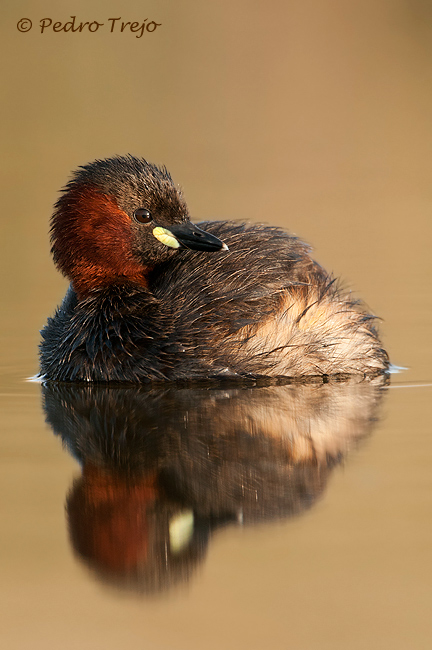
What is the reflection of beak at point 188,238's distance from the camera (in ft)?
22.6

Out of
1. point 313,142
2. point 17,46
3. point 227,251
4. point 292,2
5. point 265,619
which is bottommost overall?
point 265,619

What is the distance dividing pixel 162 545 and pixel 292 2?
2443 centimetres

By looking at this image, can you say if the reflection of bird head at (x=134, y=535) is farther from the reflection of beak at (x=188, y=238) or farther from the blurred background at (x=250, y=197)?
the reflection of beak at (x=188, y=238)

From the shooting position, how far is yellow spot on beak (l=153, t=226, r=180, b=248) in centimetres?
706

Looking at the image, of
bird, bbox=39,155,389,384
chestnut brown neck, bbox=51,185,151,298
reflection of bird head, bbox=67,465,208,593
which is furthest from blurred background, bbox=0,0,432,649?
chestnut brown neck, bbox=51,185,151,298

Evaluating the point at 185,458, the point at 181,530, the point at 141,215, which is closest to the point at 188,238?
the point at 141,215

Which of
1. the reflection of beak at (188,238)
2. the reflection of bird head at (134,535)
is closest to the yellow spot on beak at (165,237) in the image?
the reflection of beak at (188,238)

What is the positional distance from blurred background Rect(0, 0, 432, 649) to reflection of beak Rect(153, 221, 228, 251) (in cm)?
135

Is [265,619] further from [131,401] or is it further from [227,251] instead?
[227,251]

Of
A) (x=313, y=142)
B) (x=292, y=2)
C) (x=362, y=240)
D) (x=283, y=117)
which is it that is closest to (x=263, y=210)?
(x=362, y=240)

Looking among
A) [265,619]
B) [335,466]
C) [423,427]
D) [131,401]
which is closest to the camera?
[265,619]

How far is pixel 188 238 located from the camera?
6.98m

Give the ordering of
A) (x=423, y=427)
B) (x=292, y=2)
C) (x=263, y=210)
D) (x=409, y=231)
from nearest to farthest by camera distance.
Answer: (x=423, y=427)
(x=409, y=231)
(x=263, y=210)
(x=292, y=2)

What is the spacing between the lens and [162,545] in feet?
13.6
